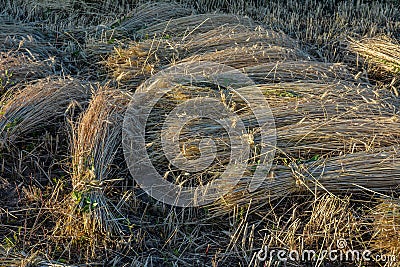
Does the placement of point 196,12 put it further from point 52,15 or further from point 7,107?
point 7,107

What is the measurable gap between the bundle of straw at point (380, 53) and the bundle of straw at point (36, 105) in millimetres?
2356

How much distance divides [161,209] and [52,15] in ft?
9.76

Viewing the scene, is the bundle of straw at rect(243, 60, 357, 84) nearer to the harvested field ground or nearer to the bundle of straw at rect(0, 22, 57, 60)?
the harvested field ground

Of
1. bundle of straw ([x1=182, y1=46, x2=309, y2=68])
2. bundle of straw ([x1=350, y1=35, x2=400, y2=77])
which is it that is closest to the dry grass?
bundle of straw ([x1=182, y1=46, x2=309, y2=68])

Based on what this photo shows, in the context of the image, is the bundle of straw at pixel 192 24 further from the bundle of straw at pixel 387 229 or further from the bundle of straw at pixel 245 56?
the bundle of straw at pixel 387 229

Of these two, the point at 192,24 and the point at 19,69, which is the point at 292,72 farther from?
the point at 19,69

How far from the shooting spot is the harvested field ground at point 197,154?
2867mm

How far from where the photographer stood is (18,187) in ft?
10.4

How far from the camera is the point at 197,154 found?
330 centimetres

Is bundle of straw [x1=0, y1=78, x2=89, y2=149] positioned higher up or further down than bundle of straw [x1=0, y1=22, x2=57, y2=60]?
further down

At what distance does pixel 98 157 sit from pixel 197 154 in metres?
0.59

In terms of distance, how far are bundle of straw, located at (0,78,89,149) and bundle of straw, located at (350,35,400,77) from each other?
7.73 ft

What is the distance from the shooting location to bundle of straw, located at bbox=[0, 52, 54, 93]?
3.85m

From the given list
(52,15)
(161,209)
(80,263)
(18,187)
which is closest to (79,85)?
(18,187)
